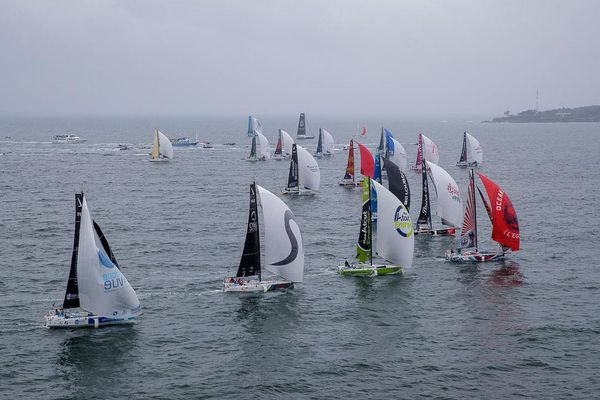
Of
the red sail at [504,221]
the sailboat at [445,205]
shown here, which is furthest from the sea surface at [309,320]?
the sailboat at [445,205]

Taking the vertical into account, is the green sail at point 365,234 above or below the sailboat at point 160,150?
below

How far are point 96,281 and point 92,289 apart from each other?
2.01ft

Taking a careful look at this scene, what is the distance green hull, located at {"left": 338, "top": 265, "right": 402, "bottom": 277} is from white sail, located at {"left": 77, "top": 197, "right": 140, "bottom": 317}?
19.4 meters

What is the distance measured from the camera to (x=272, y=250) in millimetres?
57062

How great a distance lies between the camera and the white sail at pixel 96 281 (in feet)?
160

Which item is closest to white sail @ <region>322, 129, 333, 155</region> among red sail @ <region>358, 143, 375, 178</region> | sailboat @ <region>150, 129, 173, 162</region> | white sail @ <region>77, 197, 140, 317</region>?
sailboat @ <region>150, 129, 173, 162</region>

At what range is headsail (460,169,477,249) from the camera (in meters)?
66.4

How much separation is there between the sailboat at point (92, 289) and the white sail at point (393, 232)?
900 inches

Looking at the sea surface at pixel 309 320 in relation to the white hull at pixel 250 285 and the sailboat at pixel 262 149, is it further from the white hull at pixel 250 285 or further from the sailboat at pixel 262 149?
the sailboat at pixel 262 149

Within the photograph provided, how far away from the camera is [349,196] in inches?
A: 4225

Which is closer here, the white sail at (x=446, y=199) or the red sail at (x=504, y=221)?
the red sail at (x=504, y=221)

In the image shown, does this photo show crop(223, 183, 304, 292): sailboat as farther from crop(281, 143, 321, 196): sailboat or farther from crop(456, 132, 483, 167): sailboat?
crop(456, 132, 483, 167): sailboat

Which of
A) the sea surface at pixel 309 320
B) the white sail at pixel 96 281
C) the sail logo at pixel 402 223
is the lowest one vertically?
the sea surface at pixel 309 320

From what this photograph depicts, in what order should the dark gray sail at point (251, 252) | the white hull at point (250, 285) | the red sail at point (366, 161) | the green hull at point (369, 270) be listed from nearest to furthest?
1. the white hull at point (250, 285)
2. the dark gray sail at point (251, 252)
3. the green hull at point (369, 270)
4. the red sail at point (366, 161)
